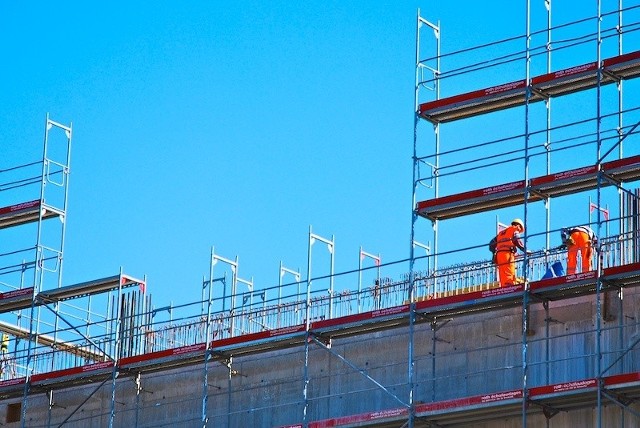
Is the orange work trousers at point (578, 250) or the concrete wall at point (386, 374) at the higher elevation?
the orange work trousers at point (578, 250)

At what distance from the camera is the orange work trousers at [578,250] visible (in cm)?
3716

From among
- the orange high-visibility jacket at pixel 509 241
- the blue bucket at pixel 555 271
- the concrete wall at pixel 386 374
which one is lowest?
the concrete wall at pixel 386 374

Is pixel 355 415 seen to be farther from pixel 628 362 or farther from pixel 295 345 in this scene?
pixel 628 362

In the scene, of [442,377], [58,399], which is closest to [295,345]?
[442,377]

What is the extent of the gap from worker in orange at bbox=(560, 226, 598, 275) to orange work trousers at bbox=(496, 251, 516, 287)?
4.37ft

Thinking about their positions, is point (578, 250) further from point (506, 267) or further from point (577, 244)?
point (506, 267)

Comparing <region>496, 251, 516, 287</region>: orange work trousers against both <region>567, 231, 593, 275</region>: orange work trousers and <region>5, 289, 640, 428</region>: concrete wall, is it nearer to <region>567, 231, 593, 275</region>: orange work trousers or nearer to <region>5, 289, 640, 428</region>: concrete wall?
<region>5, 289, 640, 428</region>: concrete wall

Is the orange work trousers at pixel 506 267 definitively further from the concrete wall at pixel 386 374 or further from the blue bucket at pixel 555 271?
the concrete wall at pixel 386 374

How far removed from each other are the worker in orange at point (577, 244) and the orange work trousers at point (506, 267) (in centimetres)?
A: 133

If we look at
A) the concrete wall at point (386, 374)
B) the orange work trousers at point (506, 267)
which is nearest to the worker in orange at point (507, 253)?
the orange work trousers at point (506, 267)

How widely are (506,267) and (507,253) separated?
0.31 metres

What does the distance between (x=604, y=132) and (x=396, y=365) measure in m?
6.62

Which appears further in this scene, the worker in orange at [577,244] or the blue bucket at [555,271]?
the blue bucket at [555,271]

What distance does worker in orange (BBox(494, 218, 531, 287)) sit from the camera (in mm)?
38094
